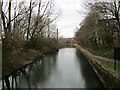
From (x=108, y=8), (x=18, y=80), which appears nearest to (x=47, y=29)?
(x=108, y=8)

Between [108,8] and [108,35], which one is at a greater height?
[108,8]

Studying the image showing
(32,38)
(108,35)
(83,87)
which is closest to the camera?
(83,87)

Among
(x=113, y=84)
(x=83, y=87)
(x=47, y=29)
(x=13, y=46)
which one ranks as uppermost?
(x=47, y=29)

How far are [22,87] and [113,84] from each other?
5381 millimetres

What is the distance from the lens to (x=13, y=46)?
11977 mm

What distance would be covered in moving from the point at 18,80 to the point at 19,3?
11892 millimetres

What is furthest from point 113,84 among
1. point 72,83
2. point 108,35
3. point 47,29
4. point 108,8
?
point 47,29

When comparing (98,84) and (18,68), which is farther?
(18,68)

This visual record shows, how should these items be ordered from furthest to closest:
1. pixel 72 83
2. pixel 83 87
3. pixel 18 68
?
pixel 18 68, pixel 72 83, pixel 83 87

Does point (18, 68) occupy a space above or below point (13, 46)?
below

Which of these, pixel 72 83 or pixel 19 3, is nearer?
pixel 72 83

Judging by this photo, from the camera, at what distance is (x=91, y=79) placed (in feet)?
35.7

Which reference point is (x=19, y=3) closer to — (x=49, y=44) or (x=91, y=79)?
(x=91, y=79)

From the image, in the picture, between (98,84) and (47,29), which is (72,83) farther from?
(47,29)
